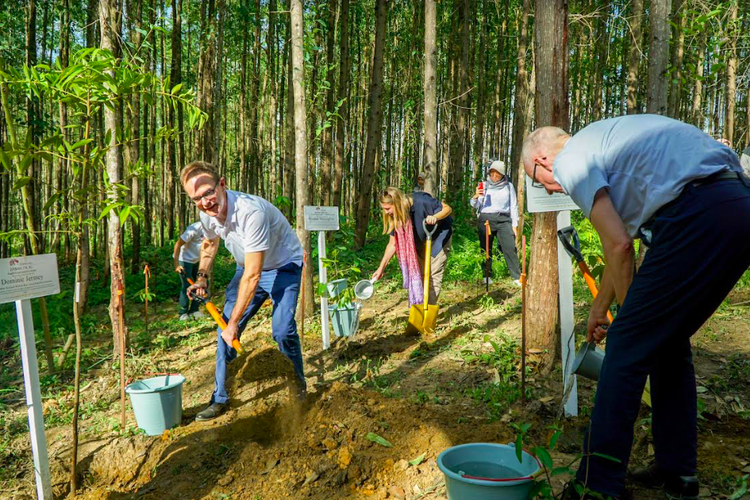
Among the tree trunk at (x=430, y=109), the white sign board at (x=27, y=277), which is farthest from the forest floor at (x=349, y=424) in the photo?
the tree trunk at (x=430, y=109)

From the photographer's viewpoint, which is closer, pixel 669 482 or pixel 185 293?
pixel 669 482

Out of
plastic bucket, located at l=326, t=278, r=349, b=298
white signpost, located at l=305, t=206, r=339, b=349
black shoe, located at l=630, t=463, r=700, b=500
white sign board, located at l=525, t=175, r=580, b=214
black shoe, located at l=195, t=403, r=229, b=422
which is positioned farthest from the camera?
plastic bucket, located at l=326, t=278, r=349, b=298

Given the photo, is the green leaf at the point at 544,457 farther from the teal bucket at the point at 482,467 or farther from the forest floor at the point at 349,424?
the forest floor at the point at 349,424

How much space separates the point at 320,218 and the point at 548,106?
2.67 metres

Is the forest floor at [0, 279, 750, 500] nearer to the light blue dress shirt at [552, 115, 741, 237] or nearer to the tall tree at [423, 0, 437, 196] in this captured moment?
the light blue dress shirt at [552, 115, 741, 237]

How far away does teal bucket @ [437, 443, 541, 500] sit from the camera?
1.92 m

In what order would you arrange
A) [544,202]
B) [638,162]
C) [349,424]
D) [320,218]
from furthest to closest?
1. [320,218]
2. [349,424]
3. [544,202]
4. [638,162]

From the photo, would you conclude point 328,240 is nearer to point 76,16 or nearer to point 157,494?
point 157,494

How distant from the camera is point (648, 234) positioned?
204cm

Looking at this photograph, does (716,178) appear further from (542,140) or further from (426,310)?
(426,310)

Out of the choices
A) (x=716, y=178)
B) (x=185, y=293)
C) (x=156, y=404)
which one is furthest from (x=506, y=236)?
(x=716, y=178)

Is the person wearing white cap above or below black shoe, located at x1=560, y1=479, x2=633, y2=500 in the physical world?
above

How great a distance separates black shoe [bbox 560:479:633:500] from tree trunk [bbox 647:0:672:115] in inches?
242

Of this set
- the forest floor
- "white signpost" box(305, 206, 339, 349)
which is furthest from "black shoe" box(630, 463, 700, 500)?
"white signpost" box(305, 206, 339, 349)
